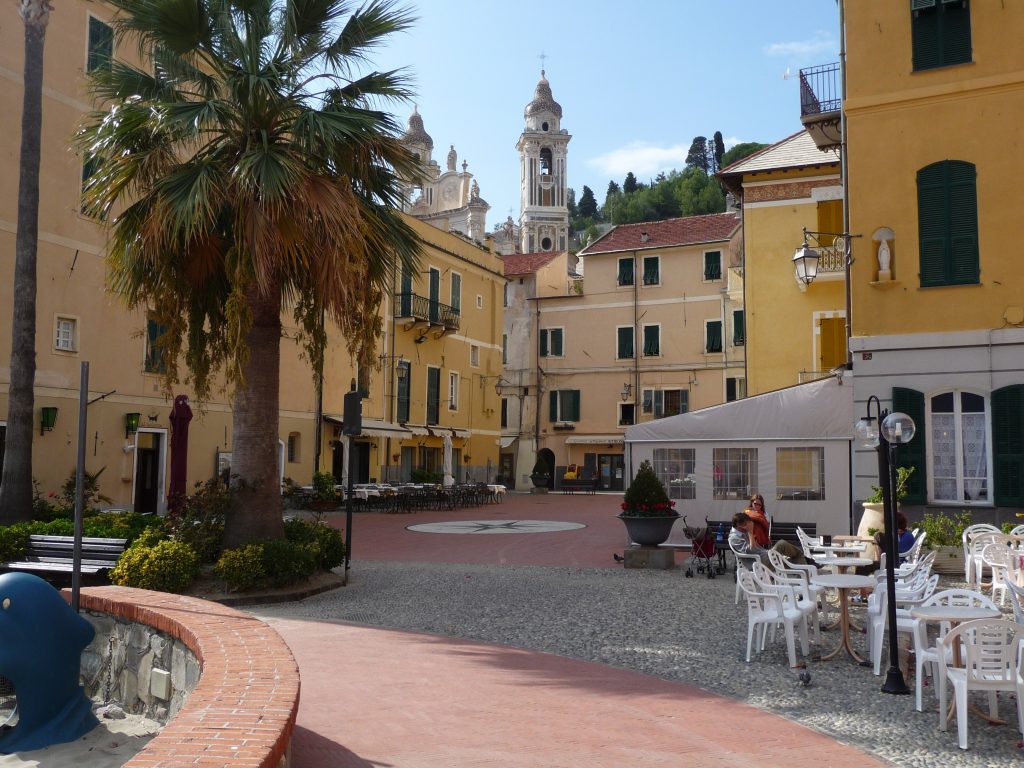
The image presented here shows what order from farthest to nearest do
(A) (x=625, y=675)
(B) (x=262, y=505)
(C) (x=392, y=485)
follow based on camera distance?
(C) (x=392, y=485), (B) (x=262, y=505), (A) (x=625, y=675)

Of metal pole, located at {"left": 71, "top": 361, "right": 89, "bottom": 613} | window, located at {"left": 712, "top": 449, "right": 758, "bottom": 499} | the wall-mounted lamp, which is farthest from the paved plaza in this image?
the wall-mounted lamp

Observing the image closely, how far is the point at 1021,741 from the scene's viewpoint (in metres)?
5.38

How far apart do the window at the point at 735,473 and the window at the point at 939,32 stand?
6842 millimetres

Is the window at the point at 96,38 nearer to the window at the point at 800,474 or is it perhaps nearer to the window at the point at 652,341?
the window at the point at 800,474

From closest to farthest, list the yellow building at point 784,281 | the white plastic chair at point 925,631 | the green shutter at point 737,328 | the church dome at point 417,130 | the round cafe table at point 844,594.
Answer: the white plastic chair at point 925,631, the round cafe table at point 844,594, the yellow building at point 784,281, the green shutter at point 737,328, the church dome at point 417,130

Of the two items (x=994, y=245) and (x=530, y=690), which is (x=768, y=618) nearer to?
(x=530, y=690)

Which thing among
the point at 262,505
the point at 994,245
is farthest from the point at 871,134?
the point at 262,505

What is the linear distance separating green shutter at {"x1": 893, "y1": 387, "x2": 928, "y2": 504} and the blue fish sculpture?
461 inches

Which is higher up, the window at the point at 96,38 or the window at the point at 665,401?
the window at the point at 96,38

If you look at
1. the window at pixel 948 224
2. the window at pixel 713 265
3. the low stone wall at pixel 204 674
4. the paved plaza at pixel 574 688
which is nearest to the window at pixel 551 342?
the window at pixel 713 265

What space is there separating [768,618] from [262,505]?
613cm

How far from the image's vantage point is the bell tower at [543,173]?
83625 millimetres

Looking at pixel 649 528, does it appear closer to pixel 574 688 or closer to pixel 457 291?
pixel 574 688

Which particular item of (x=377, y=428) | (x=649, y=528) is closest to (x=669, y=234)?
(x=377, y=428)
